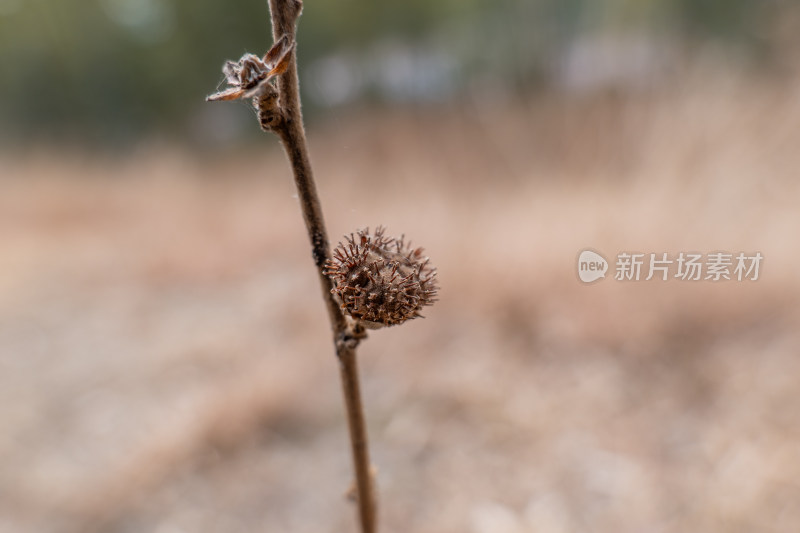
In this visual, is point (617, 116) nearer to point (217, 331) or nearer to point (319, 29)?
point (217, 331)

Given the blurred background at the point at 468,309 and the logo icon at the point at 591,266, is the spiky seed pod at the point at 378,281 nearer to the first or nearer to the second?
the blurred background at the point at 468,309

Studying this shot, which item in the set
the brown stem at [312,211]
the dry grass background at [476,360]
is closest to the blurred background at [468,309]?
the dry grass background at [476,360]

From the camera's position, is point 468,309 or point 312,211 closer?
point 312,211

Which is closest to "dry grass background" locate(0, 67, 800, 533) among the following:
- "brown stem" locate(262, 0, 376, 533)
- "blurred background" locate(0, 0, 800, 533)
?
"blurred background" locate(0, 0, 800, 533)

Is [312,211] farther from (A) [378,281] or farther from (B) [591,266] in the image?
(B) [591,266]

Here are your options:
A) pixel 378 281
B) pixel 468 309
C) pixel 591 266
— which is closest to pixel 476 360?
pixel 468 309

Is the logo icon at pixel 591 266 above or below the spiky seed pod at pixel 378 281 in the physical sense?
above

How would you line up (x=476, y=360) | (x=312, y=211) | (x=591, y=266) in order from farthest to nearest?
(x=591, y=266) < (x=476, y=360) < (x=312, y=211)
